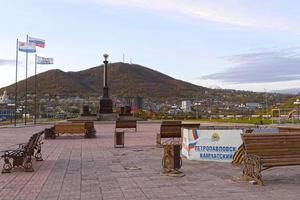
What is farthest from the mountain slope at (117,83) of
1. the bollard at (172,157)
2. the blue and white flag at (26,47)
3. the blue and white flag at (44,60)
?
the bollard at (172,157)

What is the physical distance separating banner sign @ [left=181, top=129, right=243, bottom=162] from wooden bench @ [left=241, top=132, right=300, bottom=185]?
2.49m

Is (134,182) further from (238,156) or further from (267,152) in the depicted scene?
(238,156)

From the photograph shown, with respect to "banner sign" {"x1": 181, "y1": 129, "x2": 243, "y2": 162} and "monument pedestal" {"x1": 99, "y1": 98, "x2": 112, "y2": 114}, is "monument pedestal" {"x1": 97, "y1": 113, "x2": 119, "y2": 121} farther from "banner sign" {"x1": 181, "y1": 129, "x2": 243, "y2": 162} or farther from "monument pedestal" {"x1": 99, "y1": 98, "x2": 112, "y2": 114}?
"banner sign" {"x1": 181, "y1": 129, "x2": 243, "y2": 162}

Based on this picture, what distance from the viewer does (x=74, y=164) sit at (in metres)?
11.4

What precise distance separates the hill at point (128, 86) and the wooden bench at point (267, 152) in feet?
347

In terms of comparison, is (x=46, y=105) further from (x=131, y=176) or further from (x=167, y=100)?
(x=131, y=176)

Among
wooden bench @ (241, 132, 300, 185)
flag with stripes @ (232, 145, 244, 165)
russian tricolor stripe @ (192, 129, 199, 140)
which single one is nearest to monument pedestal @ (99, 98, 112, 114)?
russian tricolor stripe @ (192, 129, 199, 140)

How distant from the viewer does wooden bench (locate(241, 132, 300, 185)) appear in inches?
331

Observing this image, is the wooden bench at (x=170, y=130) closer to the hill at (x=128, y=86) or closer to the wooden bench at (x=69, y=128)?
the wooden bench at (x=69, y=128)

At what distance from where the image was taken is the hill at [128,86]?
126544mm

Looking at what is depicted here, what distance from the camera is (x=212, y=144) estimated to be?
38.5 ft

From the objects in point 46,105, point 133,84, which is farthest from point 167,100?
point 46,105

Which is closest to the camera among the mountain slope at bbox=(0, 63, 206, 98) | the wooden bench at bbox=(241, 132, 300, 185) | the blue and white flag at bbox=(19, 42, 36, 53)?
the wooden bench at bbox=(241, 132, 300, 185)

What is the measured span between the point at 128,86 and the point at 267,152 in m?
127
